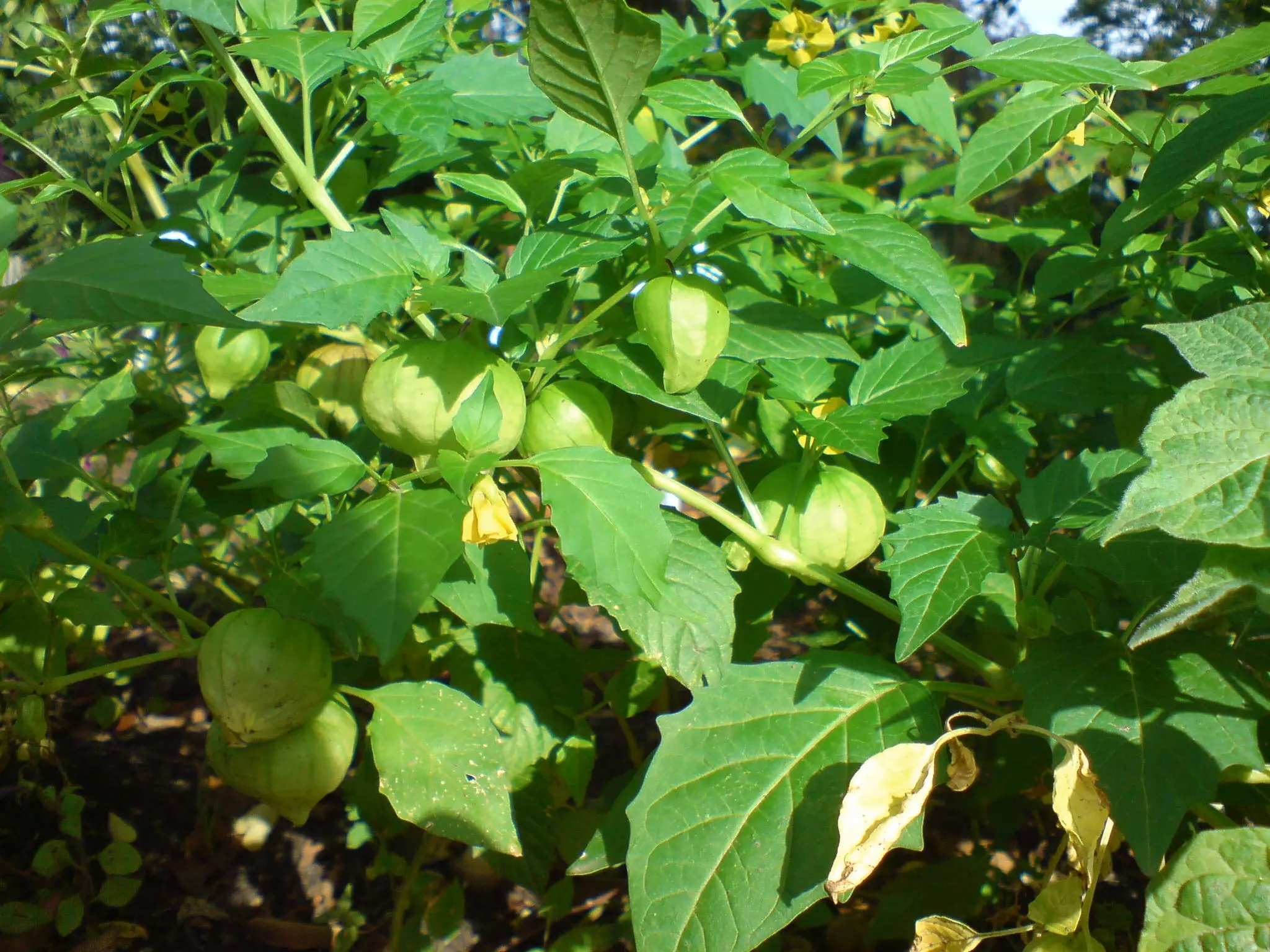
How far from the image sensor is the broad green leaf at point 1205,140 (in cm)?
70

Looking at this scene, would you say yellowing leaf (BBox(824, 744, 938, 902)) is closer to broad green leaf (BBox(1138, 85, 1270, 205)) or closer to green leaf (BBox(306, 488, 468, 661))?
green leaf (BBox(306, 488, 468, 661))

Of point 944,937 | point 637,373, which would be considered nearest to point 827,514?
point 637,373

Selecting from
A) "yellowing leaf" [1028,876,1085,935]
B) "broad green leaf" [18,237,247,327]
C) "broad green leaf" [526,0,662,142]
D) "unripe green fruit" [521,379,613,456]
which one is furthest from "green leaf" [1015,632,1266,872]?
"broad green leaf" [18,237,247,327]

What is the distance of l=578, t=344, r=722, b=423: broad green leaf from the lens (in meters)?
0.75

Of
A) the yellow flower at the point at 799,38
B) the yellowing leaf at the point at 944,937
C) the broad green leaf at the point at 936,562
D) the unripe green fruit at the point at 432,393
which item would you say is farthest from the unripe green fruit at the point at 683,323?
the yellow flower at the point at 799,38

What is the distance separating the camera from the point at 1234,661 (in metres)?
0.77

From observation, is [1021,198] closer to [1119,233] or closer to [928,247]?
[1119,233]

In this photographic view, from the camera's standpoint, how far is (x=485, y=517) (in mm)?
742

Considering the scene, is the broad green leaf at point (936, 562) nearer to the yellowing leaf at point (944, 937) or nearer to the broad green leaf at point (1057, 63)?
the yellowing leaf at point (944, 937)

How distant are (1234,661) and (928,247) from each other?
44 cm

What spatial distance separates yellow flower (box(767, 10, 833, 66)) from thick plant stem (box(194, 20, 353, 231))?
2.33 ft

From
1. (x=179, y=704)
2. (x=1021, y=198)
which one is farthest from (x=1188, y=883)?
(x=1021, y=198)

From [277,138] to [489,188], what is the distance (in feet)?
0.70

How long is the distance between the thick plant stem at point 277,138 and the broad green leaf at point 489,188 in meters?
0.12
